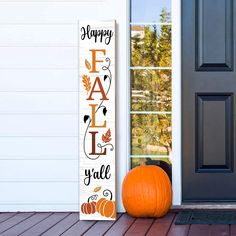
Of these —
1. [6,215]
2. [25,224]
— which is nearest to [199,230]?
[25,224]

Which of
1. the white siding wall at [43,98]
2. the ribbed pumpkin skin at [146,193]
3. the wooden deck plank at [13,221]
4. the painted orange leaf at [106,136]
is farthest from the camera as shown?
the white siding wall at [43,98]

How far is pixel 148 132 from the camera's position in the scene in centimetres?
414

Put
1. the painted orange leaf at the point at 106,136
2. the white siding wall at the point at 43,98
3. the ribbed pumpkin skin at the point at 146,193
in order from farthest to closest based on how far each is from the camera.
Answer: the white siding wall at the point at 43,98 < the painted orange leaf at the point at 106,136 < the ribbed pumpkin skin at the point at 146,193

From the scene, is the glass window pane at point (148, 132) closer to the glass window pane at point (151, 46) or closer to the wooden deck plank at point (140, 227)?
the glass window pane at point (151, 46)

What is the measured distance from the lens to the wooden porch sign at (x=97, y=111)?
384 centimetres

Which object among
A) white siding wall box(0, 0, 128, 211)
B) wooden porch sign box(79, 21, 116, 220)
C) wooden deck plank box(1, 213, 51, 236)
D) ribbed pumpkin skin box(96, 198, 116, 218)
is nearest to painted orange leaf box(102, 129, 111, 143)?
wooden porch sign box(79, 21, 116, 220)

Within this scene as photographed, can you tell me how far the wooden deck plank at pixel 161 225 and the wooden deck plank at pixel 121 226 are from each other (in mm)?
153

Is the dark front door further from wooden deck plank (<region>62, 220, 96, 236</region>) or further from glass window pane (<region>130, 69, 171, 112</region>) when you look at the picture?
wooden deck plank (<region>62, 220, 96, 236</region>)

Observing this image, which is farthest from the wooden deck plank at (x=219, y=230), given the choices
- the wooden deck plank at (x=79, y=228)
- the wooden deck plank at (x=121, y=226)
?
the wooden deck plank at (x=79, y=228)

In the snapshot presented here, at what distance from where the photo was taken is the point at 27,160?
409 centimetres

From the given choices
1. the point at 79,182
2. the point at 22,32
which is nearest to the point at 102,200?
the point at 79,182

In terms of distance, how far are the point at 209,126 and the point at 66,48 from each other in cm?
112

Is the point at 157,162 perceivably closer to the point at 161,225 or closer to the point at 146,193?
the point at 146,193

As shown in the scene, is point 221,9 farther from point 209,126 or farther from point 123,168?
point 123,168
